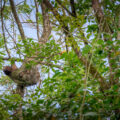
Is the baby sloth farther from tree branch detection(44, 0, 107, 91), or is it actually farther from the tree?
tree branch detection(44, 0, 107, 91)

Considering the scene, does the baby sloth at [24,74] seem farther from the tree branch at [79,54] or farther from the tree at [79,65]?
the tree branch at [79,54]

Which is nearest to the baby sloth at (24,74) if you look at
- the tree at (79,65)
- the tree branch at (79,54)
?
the tree at (79,65)

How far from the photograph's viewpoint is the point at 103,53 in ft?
4.76

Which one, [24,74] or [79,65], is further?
[24,74]

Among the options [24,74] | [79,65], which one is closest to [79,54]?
[79,65]

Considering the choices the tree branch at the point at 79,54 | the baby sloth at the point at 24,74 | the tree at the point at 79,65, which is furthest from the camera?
the baby sloth at the point at 24,74

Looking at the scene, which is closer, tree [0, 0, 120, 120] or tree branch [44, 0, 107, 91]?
tree [0, 0, 120, 120]

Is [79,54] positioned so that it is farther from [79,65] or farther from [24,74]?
[24,74]

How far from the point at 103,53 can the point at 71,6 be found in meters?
1.19

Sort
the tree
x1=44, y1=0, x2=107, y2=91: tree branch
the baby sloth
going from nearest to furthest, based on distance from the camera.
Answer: the tree → x1=44, y1=0, x2=107, y2=91: tree branch → the baby sloth

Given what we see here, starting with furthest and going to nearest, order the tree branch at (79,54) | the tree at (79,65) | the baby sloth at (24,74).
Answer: the baby sloth at (24,74) → the tree branch at (79,54) → the tree at (79,65)

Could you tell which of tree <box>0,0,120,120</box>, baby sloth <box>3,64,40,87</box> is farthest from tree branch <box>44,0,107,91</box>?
baby sloth <box>3,64,40,87</box>

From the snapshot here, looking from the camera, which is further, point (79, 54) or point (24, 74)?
point (24, 74)

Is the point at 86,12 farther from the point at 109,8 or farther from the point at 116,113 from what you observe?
the point at 116,113
